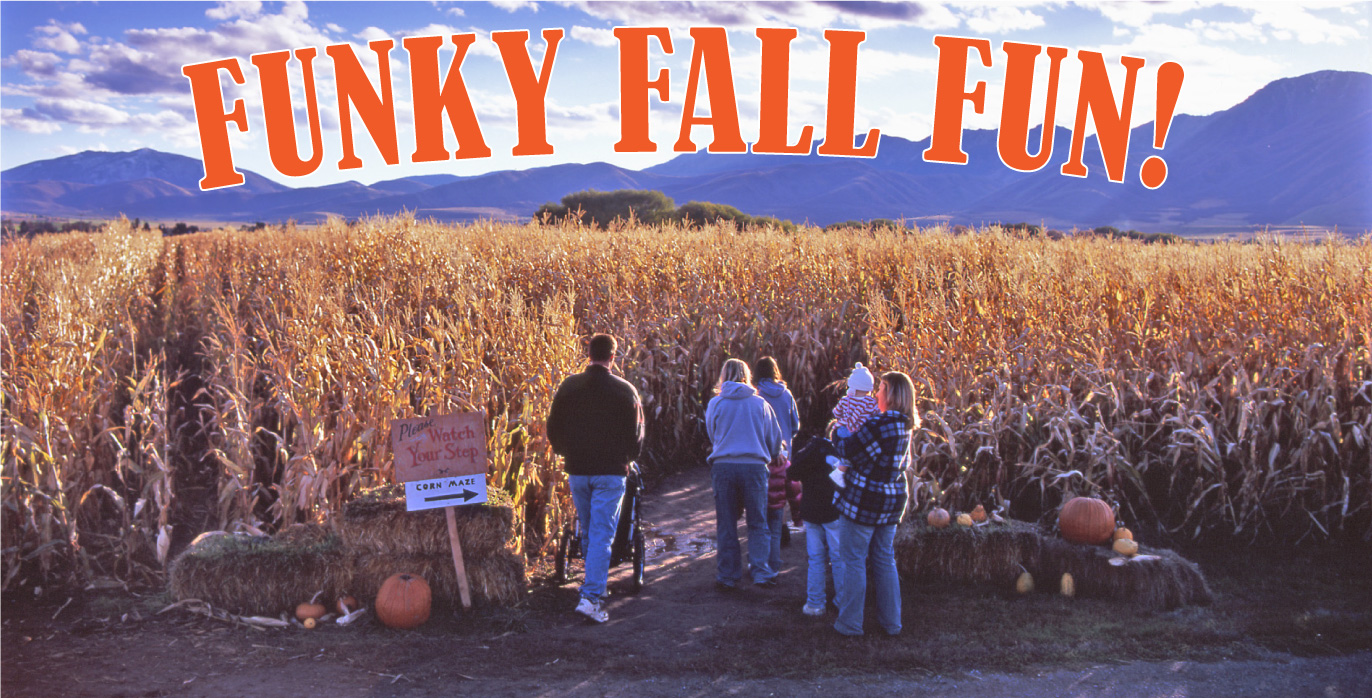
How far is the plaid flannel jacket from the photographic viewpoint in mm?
5316

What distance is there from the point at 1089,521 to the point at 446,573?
4233 mm

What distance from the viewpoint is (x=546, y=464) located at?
687cm

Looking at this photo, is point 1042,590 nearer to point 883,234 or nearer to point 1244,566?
point 1244,566

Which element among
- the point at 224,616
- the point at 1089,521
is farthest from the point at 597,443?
the point at 1089,521

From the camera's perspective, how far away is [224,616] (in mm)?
5648

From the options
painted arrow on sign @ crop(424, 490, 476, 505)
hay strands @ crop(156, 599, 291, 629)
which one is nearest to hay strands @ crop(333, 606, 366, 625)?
hay strands @ crop(156, 599, 291, 629)

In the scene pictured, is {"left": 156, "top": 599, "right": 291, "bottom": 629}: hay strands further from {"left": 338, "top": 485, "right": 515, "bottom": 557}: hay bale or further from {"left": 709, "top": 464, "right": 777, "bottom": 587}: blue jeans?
{"left": 709, "top": 464, "right": 777, "bottom": 587}: blue jeans

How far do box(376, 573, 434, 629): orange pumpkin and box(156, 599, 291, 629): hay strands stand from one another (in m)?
0.59

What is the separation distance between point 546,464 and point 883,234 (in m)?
8.99

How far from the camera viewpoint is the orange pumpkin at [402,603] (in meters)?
5.61

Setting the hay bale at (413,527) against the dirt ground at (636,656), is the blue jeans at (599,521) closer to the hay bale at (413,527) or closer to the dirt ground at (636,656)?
the dirt ground at (636,656)

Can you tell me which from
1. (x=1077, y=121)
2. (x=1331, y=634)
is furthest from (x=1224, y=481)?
(x=1077, y=121)

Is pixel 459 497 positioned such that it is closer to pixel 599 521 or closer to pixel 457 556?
pixel 457 556

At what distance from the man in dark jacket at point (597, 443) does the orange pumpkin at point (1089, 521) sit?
297cm
